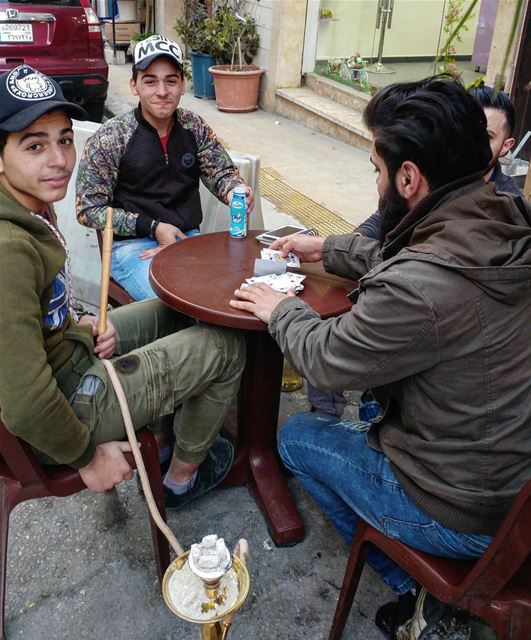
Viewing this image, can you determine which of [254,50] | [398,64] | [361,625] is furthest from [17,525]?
[254,50]

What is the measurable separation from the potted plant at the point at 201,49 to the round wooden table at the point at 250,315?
670 centimetres

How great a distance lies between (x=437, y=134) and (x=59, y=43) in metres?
6.11

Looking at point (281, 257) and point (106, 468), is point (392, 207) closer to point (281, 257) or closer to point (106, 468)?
point (281, 257)

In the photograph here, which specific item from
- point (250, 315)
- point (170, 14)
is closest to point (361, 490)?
point (250, 315)

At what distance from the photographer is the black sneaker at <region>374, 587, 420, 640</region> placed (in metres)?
2.00

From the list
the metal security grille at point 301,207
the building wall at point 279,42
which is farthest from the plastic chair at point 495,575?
the building wall at point 279,42

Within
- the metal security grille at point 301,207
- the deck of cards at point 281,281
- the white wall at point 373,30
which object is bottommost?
the metal security grille at point 301,207

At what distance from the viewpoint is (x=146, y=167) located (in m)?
2.94

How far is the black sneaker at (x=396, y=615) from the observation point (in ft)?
6.55

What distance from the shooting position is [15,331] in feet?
5.06

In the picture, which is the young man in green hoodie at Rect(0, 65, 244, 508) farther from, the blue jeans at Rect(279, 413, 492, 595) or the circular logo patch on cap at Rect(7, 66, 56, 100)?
the blue jeans at Rect(279, 413, 492, 595)

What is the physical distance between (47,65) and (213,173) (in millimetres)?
4352

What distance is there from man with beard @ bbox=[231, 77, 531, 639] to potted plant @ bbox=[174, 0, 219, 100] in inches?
294

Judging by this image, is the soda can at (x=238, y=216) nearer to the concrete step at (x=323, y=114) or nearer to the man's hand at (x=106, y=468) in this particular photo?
the man's hand at (x=106, y=468)
